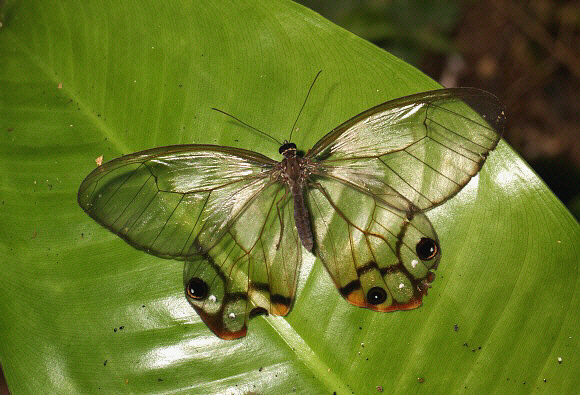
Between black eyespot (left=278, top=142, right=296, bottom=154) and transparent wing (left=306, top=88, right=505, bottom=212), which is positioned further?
black eyespot (left=278, top=142, right=296, bottom=154)

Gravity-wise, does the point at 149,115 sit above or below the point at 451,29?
below

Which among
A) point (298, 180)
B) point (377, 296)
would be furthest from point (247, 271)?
point (377, 296)

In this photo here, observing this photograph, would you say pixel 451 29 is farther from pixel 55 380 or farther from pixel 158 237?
pixel 55 380

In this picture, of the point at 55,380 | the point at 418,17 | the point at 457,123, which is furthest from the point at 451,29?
the point at 55,380

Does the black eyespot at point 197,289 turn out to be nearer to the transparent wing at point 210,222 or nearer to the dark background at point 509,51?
the transparent wing at point 210,222

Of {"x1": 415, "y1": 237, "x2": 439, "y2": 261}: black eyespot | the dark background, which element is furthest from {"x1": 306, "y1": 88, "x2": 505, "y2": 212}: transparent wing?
the dark background

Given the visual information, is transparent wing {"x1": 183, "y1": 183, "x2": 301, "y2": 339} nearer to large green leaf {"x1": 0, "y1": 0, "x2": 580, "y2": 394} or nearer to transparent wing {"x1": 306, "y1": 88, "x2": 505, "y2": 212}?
large green leaf {"x1": 0, "y1": 0, "x2": 580, "y2": 394}
